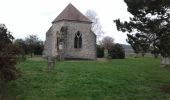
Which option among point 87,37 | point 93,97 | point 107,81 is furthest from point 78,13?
point 93,97

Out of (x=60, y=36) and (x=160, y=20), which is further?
(x=60, y=36)

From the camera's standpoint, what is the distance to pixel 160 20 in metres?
19.3

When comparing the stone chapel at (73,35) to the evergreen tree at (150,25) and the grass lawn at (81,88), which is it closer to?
the grass lawn at (81,88)

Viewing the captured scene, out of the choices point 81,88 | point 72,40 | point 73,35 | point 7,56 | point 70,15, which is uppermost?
point 70,15

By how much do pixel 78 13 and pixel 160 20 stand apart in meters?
33.1

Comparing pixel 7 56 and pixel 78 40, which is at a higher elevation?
pixel 78 40

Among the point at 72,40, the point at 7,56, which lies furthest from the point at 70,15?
the point at 7,56

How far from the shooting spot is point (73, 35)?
5112 cm

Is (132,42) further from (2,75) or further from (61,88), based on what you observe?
(2,75)

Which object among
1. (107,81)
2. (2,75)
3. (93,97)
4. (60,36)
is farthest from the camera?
(60,36)

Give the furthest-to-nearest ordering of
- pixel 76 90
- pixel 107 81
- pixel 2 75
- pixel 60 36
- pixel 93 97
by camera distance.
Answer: pixel 60 36, pixel 107 81, pixel 76 90, pixel 93 97, pixel 2 75

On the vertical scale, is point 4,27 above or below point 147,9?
below

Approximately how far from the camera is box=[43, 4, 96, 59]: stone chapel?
165ft

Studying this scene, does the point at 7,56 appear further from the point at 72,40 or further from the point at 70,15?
the point at 70,15
